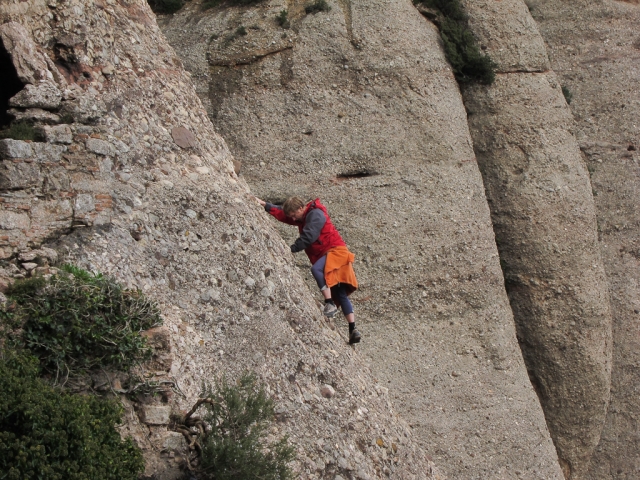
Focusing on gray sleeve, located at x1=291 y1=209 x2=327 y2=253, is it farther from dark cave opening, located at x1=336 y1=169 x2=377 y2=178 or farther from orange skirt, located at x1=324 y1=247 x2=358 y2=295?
dark cave opening, located at x1=336 y1=169 x2=377 y2=178

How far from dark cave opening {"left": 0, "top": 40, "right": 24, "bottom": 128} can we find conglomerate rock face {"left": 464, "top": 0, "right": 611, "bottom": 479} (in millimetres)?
9696

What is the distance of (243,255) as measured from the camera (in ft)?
29.7

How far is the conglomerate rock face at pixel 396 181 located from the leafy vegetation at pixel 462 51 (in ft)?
0.95

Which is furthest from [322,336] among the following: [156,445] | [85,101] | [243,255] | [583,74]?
[583,74]

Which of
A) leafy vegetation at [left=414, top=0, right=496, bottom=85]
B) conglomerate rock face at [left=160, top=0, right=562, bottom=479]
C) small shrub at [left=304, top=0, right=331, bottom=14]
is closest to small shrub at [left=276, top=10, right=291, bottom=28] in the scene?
conglomerate rock face at [left=160, top=0, right=562, bottom=479]

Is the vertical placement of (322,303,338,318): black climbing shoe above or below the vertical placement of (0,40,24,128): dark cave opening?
below

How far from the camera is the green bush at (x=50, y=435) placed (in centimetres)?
559

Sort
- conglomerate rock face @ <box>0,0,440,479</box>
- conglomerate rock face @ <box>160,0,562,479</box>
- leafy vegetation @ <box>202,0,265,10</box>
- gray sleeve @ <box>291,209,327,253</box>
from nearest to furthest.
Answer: conglomerate rock face @ <box>0,0,440,479</box>
gray sleeve @ <box>291,209,327,253</box>
conglomerate rock face @ <box>160,0,562,479</box>
leafy vegetation @ <box>202,0,265,10</box>

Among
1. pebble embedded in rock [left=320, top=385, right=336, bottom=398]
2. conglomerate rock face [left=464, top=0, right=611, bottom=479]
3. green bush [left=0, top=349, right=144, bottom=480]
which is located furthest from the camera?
conglomerate rock face [left=464, top=0, right=611, bottom=479]

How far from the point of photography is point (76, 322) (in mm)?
6859

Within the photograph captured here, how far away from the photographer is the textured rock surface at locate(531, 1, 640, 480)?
618 inches

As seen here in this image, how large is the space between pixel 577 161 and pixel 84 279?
37.3 ft

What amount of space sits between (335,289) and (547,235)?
21.7ft

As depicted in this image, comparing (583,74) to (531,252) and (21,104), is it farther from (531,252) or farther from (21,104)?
(21,104)
